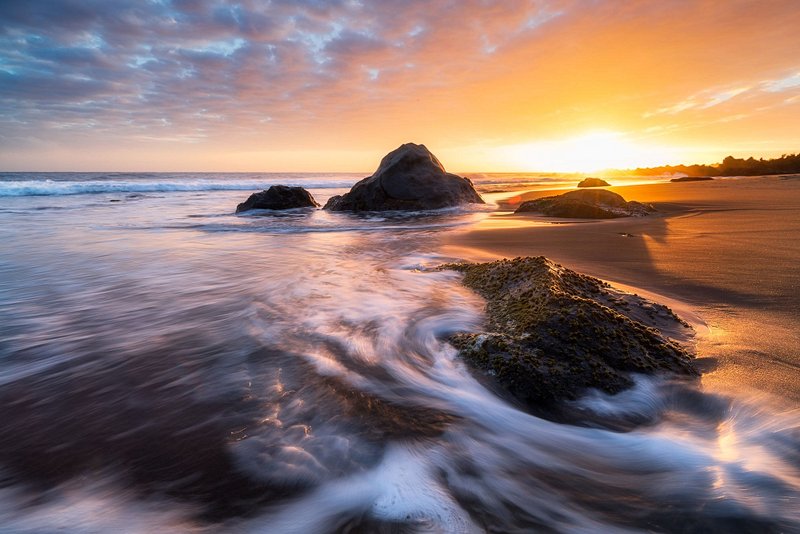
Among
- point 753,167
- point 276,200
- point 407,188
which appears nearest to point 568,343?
point 407,188

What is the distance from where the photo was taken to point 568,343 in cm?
225

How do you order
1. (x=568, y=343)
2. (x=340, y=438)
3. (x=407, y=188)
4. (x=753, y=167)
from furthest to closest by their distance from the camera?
(x=753, y=167) → (x=407, y=188) → (x=568, y=343) → (x=340, y=438)

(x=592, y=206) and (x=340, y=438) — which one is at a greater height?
(x=592, y=206)

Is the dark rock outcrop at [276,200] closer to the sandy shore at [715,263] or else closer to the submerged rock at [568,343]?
the sandy shore at [715,263]

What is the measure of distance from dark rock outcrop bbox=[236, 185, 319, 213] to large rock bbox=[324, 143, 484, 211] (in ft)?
5.65

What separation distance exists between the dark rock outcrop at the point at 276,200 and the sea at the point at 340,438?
10584mm

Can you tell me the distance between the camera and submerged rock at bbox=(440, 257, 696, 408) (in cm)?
212

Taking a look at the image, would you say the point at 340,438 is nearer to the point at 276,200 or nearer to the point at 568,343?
the point at 568,343

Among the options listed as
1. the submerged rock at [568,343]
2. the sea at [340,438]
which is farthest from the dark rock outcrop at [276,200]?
the submerged rock at [568,343]

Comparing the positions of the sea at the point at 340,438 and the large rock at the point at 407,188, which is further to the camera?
the large rock at the point at 407,188

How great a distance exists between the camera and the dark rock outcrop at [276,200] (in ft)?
45.3

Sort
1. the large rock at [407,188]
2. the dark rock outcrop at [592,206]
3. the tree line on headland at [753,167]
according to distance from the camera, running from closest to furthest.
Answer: the dark rock outcrop at [592,206] < the large rock at [407,188] < the tree line on headland at [753,167]

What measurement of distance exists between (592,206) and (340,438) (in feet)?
28.4

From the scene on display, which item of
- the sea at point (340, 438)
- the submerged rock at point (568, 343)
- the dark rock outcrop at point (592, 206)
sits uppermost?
the dark rock outcrop at point (592, 206)
